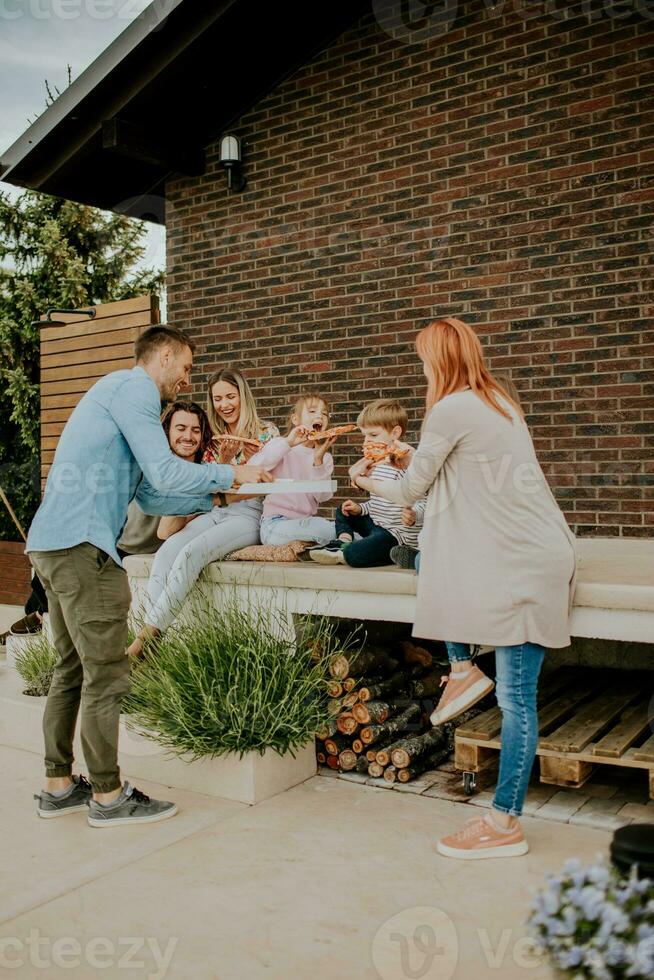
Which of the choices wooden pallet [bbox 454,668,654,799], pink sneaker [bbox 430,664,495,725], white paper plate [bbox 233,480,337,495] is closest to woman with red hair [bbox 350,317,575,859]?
pink sneaker [bbox 430,664,495,725]

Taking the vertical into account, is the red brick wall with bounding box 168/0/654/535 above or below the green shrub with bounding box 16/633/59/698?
above

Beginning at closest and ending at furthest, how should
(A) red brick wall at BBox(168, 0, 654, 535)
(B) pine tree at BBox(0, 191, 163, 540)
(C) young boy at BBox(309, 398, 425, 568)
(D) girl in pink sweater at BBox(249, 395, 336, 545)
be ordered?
(C) young boy at BBox(309, 398, 425, 568), (D) girl in pink sweater at BBox(249, 395, 336, 545), (A) red brick wall at BBox(168, 0, 654, 535), (B) pine tree at BBox(0, 191, 163, 540)

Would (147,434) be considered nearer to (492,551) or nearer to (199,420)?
(199,420)

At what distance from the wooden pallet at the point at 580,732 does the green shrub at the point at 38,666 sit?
241 centimetres

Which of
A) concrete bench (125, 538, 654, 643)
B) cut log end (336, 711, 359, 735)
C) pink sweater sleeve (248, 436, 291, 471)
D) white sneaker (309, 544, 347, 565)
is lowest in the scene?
cut log end (336, 711, 359, 735)

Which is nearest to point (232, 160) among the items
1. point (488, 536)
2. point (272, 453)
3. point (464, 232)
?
point (464, 232)

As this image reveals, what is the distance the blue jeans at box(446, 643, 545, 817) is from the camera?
290 centimetres

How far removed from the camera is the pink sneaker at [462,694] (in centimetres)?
315

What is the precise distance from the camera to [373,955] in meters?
2.33

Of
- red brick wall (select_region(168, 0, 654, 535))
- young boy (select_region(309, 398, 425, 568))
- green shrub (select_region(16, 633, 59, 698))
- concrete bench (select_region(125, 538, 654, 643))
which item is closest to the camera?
concrete bench (select_region(125, 538, 654, 643))

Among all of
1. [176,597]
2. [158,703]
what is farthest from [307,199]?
[158,703]

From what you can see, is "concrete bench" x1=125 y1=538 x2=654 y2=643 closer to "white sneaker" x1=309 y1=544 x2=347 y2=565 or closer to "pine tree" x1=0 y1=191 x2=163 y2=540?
"white sneaker" x1=309 y1=544 x2=347 y2=565

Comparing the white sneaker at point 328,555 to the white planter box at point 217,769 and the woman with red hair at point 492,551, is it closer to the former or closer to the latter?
the white planter box at point 217,769

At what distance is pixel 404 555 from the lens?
3732mm
